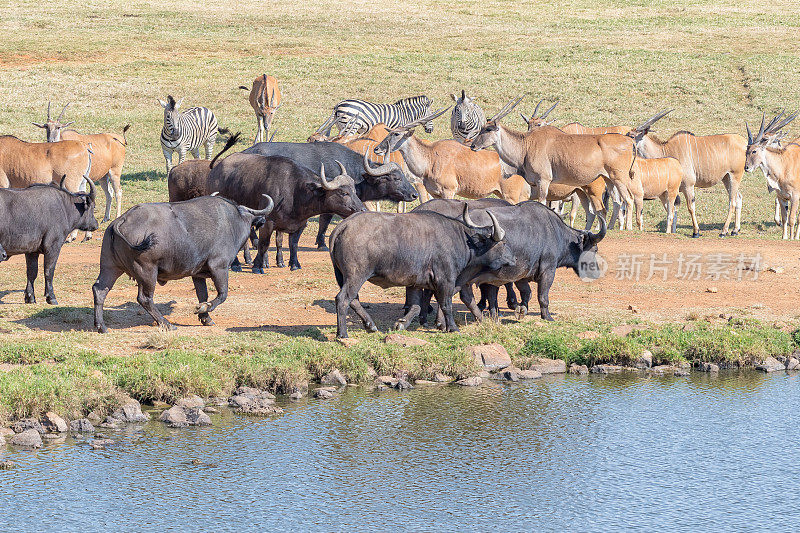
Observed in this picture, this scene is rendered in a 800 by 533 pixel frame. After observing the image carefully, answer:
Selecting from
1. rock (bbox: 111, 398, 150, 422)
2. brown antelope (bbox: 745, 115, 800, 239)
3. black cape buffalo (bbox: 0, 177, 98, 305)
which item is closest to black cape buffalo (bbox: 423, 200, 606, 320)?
rock (bbox: 111, 398, 150, 422)

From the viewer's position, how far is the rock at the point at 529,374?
10211mm

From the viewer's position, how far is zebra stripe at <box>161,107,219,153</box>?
23.1 metres

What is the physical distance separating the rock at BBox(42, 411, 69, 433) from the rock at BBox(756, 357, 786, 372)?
6.28 meters

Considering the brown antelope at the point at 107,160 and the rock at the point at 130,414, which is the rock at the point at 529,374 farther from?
the brown antelope at the point at 107,160

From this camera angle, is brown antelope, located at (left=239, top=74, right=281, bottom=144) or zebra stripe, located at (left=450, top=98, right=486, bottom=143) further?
brown antelope, located at (left=239, top=74, right=281, bottom=144)

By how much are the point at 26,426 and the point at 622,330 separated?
5.89 metres

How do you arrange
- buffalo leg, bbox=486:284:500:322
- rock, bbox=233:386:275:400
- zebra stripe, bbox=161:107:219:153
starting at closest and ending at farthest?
rock, bbox=233:386:275:400
buffalo leg, bbox=486:284:500:322
zebra stripe, bbox=161:107:219:153

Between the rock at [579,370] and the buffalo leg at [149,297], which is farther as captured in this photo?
the buffalo leg at [149,297]

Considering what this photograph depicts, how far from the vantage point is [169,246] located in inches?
418

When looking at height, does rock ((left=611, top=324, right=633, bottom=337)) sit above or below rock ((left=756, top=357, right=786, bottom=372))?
above

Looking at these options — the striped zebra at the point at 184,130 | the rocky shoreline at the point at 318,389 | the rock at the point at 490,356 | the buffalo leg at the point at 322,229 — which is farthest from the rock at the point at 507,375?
the striped zebra at the point at 184,130

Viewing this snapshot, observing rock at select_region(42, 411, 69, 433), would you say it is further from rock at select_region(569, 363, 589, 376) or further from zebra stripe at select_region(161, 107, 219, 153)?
zebra stripe at select_region(161, 107, 219, 153)

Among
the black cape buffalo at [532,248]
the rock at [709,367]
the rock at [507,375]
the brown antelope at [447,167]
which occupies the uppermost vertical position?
the brown antelope at [447,167]

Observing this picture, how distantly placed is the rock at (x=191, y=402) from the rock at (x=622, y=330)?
4284 mm
